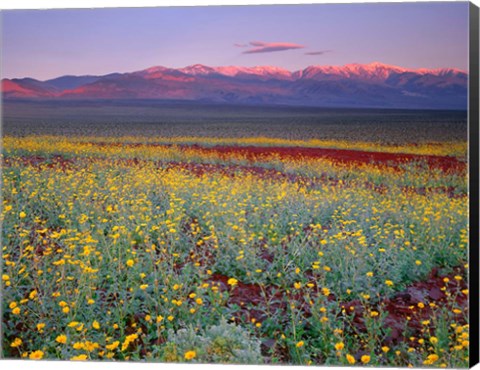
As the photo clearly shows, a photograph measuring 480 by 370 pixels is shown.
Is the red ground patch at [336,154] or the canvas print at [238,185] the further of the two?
the red ground patch at [336,154]

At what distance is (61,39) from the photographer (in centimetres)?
608

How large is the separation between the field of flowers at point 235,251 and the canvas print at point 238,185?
17 millimetres

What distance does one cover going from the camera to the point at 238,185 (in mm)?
6039

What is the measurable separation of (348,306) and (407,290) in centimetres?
49

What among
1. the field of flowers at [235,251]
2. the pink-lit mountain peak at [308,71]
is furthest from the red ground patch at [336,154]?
the pink-lit mountain peak at [308,71]

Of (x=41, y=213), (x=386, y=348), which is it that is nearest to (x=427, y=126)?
(x=386, y=348)

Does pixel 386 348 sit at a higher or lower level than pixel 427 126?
lower

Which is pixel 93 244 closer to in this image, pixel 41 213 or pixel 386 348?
pixel 41 213

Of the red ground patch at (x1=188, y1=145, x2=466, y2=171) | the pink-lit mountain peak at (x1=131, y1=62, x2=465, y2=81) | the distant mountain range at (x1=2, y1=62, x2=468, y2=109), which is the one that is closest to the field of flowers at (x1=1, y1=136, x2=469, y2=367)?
the red ground patch at (x1=188, y1=145, x2=466, y2=171)

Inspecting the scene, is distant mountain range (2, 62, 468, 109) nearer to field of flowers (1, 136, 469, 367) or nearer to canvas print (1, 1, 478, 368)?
canvas print (1, 1, 478, 368)

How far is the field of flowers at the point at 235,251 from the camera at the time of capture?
5.35 metres

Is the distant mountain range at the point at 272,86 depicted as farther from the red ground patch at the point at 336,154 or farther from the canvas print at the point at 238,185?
the red ground patch at the point at 336,154

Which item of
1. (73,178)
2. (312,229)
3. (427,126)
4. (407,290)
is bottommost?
(407,290)

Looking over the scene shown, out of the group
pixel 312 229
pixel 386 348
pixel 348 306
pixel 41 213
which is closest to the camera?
pixel 386 348
